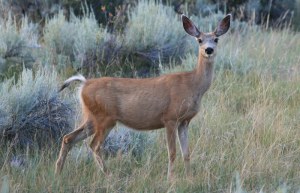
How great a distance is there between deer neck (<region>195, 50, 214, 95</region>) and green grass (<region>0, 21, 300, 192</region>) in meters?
0.57

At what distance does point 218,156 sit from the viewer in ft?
20.5

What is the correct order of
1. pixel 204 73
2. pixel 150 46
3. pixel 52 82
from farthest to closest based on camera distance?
1. pixel 150 46
2. pixel 52 82
3. pixel 204 73

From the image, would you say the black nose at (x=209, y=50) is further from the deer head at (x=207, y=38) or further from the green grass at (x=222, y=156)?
the green grass at (x=222, y=156)

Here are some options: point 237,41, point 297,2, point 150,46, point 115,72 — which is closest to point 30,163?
point 115,72

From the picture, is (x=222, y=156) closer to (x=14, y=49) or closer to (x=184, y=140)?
(x=184, y=140)

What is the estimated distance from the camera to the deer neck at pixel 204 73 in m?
6.33

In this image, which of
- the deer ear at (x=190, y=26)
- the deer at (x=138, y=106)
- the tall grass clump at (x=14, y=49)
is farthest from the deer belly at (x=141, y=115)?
the tall grass clump at (x=14, y=49)

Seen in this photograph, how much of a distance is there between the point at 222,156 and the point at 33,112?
201 cm

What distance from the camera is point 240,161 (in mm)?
6105

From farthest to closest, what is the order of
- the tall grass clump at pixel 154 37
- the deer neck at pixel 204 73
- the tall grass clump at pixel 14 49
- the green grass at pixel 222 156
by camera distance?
the tall grass clump at pixel 154 37, the tall grass clump at pixel 14 49, the deer neck at pixel 204 73, the green grass at pixel 222 156

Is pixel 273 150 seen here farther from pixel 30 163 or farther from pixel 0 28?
pixel 0 28

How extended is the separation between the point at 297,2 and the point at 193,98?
10.7m

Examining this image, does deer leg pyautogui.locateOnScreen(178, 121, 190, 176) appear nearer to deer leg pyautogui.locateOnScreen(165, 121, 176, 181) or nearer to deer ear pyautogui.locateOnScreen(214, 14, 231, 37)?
deer leg pyautogui.locateOnScreen(165, 121, 176, 181)

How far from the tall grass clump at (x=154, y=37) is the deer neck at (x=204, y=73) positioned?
3451 mm
